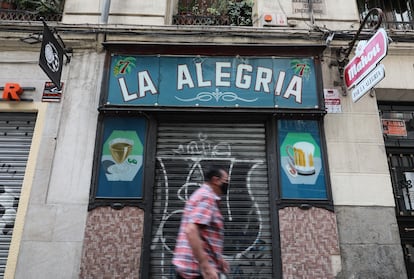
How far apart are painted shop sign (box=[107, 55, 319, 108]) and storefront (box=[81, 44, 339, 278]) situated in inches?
0.8

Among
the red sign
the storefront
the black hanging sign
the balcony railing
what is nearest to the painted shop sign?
the storefront

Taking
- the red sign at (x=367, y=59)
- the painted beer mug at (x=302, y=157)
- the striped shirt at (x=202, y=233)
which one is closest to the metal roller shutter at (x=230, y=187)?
the painted beer mug at (x=302, y=157)

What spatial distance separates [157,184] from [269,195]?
79.1 inches

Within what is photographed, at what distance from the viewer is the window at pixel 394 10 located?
770 centimetres

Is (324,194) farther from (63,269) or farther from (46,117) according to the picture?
(46,117)

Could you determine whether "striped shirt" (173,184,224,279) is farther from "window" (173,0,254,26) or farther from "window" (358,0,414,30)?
"window" (358,0,414,30)

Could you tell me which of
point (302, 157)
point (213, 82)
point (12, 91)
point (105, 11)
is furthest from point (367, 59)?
point (12, 91)

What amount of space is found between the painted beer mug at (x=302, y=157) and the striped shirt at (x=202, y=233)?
10.1 feet

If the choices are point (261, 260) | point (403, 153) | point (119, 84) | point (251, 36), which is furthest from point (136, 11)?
point (403, 153)

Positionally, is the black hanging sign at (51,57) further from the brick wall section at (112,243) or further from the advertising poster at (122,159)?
the brick wall section at (112,243)

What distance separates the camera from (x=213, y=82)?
259 inches

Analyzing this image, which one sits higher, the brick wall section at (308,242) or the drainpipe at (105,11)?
the drainpipe at (105,11)

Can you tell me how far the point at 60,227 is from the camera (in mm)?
5770

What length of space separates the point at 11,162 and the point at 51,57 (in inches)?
82.0
